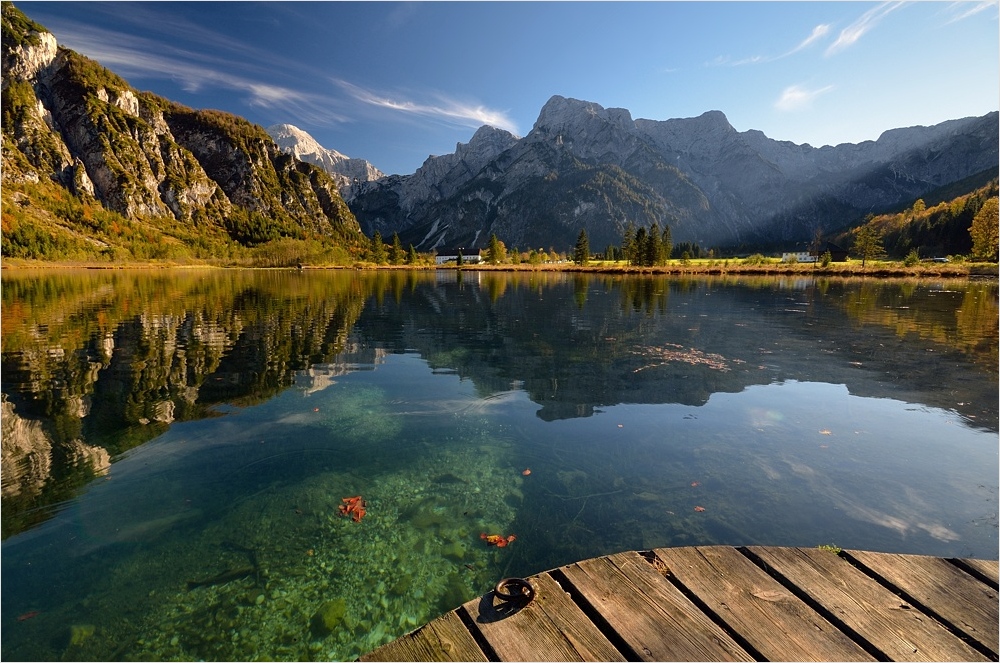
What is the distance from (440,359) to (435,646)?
2098cm

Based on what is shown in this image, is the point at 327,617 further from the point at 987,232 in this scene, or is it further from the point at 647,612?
the point at 987,232

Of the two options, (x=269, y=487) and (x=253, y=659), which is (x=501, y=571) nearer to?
(x=253, y=659)

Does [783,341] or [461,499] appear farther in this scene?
[783,341]

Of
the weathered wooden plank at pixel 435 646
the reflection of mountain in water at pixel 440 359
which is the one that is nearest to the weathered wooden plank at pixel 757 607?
the weathered wooden plank at pixel 435 646

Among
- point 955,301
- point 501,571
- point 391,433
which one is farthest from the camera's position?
point 955,301

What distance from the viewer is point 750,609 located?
541cm

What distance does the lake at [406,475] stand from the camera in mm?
Result: 7371

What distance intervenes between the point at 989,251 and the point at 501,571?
177932 millimetres

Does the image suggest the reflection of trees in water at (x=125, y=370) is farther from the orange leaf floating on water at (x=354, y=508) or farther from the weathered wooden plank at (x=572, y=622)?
the weathered wooden plank at (x=572, y=622)

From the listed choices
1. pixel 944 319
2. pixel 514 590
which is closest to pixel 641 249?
pixel 944 319

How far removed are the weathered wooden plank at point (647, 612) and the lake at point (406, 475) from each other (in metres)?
2.31

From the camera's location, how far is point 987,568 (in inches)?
237

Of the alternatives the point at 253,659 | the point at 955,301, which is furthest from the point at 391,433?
the point at 955,301

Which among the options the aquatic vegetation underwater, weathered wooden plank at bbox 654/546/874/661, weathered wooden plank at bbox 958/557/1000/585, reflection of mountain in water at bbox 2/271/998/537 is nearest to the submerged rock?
the aquatic vegetation underwater
